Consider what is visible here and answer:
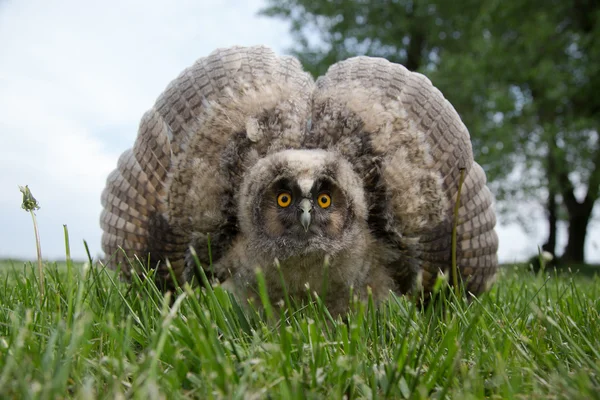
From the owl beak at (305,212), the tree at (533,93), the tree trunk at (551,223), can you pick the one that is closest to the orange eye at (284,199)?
the owl beak at (305,212)

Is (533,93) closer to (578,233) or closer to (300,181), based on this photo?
(578,233)

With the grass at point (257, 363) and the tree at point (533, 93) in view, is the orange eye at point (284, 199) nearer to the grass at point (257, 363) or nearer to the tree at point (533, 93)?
the grass at point (257, 363)

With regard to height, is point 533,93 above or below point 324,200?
above

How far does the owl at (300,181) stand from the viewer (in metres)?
2.45

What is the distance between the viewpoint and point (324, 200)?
245cm

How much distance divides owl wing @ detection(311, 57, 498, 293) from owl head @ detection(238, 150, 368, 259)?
135 mm

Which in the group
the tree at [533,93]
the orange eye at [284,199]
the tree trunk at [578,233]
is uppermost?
the tree at [533,93]

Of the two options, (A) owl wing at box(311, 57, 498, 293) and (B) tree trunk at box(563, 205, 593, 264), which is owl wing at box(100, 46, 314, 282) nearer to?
(A) owl wing at box(311, 57, 498, 293)

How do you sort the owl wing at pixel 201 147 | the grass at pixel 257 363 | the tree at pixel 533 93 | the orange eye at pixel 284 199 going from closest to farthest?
the grass at pixel 257 363
the orange eye at pixel 284 199
the owl wing at pixel 201 147
the tree at pixel 533 93

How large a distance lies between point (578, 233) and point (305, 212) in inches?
541

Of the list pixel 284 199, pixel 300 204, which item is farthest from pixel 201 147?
pixel 300 204

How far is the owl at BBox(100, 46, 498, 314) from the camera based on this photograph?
2.45 m

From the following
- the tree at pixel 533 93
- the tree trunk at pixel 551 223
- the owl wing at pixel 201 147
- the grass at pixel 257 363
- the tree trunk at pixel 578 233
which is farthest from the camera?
the tree trunk at pixel 551 223

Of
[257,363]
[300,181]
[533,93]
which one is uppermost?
[533,93]
